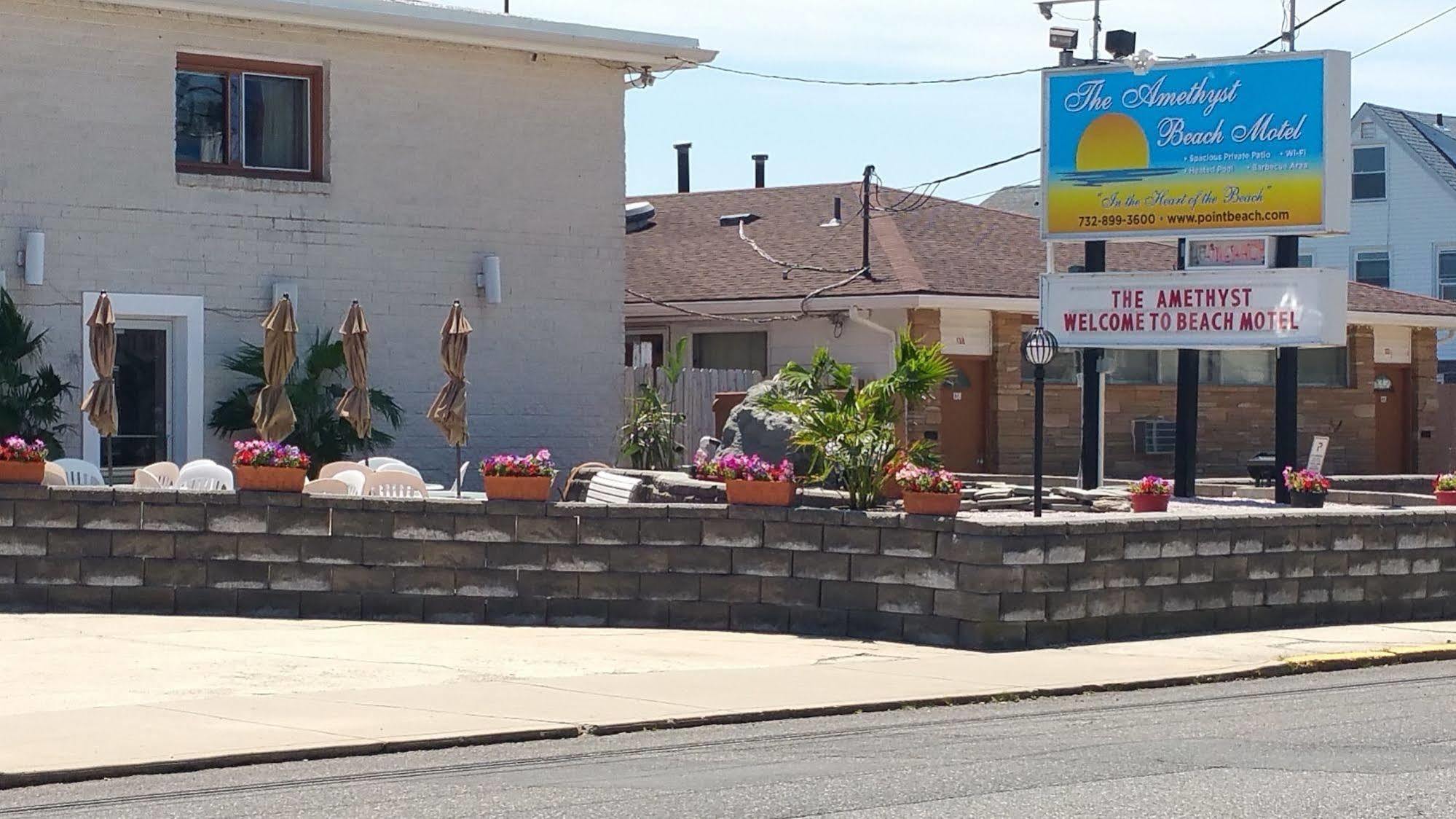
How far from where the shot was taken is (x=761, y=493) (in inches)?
595

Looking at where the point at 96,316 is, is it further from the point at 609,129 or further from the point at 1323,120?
the point at 1323,120

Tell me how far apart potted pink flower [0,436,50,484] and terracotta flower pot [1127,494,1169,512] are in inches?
373

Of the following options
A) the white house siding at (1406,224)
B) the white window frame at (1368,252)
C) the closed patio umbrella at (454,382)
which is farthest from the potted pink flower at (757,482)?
the white window frame at (1368,252)

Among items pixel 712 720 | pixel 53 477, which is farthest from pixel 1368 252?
pixel 712 720

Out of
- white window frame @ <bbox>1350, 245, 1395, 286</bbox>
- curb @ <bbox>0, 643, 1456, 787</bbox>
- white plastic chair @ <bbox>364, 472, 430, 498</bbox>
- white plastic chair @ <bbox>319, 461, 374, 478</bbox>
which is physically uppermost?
white window frame @ <bbox>1350, 245, 1395, 286</bbox>

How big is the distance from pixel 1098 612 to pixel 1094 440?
7.33 m

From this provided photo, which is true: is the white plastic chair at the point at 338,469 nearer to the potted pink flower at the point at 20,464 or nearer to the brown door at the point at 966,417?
the potted pink flower at the point at 20,464

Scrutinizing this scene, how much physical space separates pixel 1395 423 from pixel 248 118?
68.1ft

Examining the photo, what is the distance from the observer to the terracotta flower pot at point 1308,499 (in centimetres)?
1883

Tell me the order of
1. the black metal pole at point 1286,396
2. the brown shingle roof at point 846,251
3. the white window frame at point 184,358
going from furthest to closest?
the brown shingle roof at point 846,251 < the white window frame at point 184,358 < the black metal pole at point 1286,396

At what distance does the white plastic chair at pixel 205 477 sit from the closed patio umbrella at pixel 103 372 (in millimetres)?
824

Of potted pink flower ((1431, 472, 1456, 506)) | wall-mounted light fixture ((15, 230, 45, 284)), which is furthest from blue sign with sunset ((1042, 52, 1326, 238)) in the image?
wall-mounted light fixture ((15, 230, 45, 284))

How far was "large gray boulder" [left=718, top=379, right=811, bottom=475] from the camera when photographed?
63.1 feet

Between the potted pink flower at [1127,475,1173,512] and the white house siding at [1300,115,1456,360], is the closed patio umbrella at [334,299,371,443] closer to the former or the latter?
the potted pink flower at [1127,475,1173,512]
